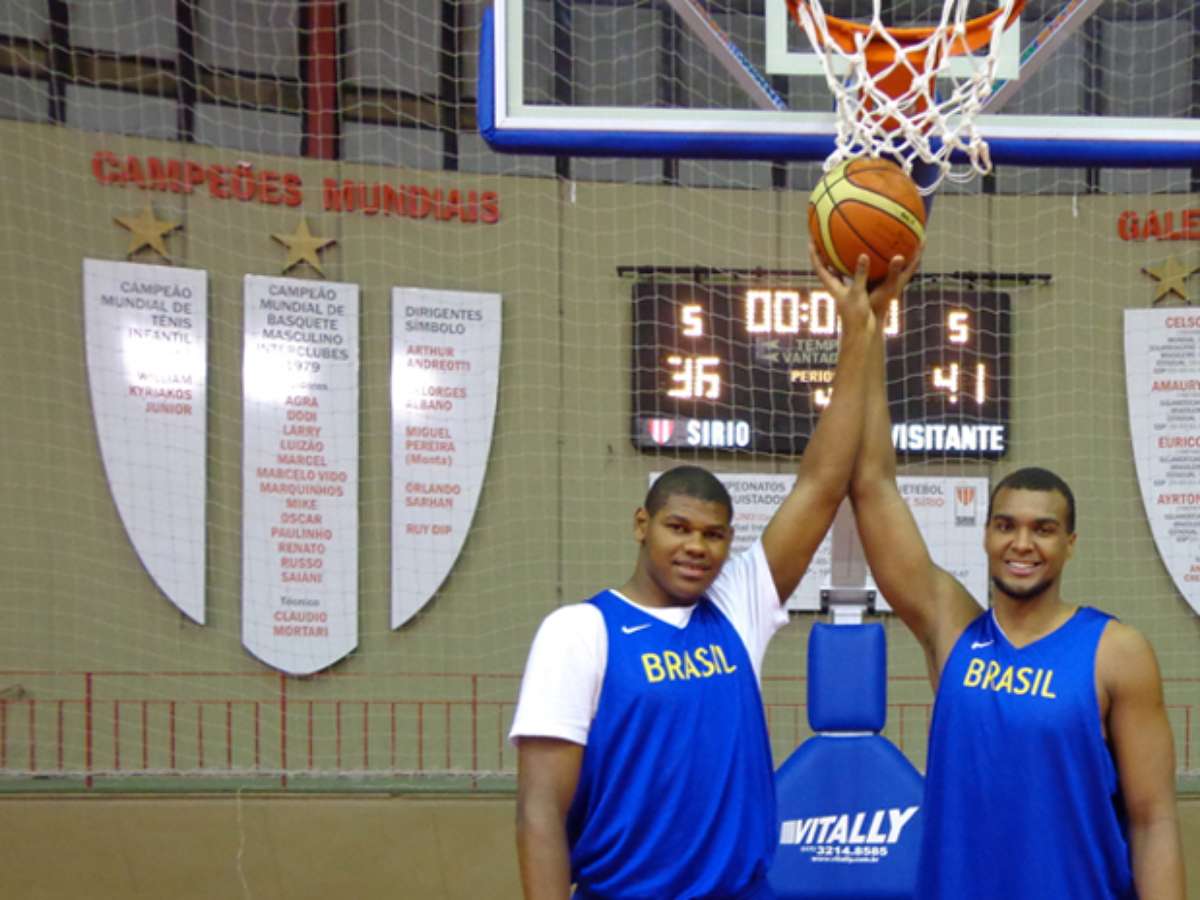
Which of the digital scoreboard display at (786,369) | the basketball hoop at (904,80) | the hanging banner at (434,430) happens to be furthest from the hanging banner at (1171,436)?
the basketball hoop at (904,80)

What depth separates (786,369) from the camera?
6156 mm

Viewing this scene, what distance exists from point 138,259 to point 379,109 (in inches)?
54.9

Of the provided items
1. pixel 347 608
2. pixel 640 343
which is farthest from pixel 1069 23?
pixel 347 608

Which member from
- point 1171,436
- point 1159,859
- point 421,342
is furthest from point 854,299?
point 1171,436

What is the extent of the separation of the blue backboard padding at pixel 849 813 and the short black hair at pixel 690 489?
1479mm

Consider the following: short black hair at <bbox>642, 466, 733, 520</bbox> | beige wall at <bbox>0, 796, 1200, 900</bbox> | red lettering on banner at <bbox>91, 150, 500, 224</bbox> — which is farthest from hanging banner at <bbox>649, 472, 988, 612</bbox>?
short black hair at <bbox>642, 466, 733, 520</bbox>

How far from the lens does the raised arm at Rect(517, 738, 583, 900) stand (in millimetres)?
1979

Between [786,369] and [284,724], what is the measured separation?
9.31ft

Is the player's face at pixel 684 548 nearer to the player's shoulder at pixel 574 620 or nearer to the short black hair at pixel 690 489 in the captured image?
the short black hair at pixel 690 489

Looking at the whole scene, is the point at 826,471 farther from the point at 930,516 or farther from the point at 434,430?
the point at 930,516

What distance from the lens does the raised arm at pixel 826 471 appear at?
7.52 feet

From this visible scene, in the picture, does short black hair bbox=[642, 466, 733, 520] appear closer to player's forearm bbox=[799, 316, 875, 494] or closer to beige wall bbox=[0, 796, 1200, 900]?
player's forearm bbox=[799, 316, 875, 494]

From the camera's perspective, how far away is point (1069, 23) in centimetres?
322

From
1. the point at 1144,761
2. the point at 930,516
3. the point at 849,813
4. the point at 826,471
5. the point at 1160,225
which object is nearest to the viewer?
the point at 1144,761
